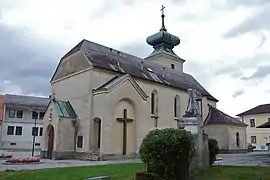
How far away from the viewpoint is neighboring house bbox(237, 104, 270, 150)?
5766 cm

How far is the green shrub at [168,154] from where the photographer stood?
1044cm

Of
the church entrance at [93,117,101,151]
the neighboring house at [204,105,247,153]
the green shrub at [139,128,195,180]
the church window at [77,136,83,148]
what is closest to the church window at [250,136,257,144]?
the neighboring house at [204,105,247,153]

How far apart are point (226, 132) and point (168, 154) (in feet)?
95.8

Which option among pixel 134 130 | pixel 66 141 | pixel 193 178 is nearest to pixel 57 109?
pixel 66 141

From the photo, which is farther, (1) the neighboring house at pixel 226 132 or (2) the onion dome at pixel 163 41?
(2) the onion dome at pixel 163 41

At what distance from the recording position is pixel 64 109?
26.5m

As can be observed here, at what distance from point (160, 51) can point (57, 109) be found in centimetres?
2401

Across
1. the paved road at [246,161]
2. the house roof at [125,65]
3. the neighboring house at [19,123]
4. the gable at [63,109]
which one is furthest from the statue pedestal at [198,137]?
the neighboring house at [19,123]

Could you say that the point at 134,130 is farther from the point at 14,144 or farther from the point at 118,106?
the point at 14,144

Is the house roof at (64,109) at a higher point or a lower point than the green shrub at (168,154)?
higher

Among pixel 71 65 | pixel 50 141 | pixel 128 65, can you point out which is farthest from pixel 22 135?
pixel 128 65

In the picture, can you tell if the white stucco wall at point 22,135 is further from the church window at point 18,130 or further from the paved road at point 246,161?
the paved road at point 246,161

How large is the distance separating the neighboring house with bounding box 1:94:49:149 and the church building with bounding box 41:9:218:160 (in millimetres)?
21467

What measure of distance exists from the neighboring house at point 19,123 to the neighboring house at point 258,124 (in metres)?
A: 42.0
